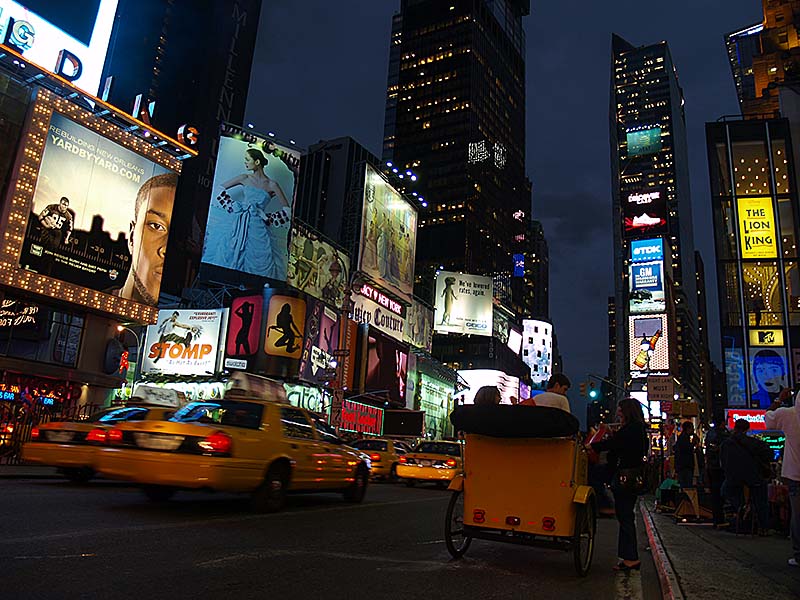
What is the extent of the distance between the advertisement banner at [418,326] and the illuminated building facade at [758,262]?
26.0 meters

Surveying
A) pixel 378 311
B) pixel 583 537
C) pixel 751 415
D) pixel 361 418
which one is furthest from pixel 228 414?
pixel 378 311

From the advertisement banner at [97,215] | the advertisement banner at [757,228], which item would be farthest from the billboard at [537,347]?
the advertisement banner at [97,215]

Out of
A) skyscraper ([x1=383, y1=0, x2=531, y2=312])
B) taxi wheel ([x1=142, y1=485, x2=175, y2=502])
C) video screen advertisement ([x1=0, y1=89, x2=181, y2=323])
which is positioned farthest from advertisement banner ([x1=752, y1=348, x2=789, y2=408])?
skyscraper ([x1=383, y1=0, x2=531, y2=312])

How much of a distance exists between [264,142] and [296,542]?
35963 mm

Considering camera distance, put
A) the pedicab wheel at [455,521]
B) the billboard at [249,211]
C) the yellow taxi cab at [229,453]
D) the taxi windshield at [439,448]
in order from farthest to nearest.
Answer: the billboard at [249,211] → the taxi windshield at [439,448] → the yellow taxi cab at [229,453] → the pedicab wheel at [455,521]

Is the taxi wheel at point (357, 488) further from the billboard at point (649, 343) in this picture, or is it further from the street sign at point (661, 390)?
the billboard at point (649, 343)

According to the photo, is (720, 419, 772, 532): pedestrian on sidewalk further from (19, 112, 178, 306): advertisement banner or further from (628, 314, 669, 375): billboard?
(628, 314, 669, 375): billboard

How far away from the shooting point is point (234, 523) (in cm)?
739

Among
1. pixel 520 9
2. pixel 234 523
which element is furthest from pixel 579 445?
pixel 520 9

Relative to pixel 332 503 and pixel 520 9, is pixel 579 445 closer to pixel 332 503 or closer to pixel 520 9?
pixel 332 503

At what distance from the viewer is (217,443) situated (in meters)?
7.90

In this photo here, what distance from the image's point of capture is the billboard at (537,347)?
107m

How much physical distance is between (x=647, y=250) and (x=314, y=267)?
1765 inches

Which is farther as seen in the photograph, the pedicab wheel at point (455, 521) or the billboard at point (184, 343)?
the billboard at point (184, 343)
